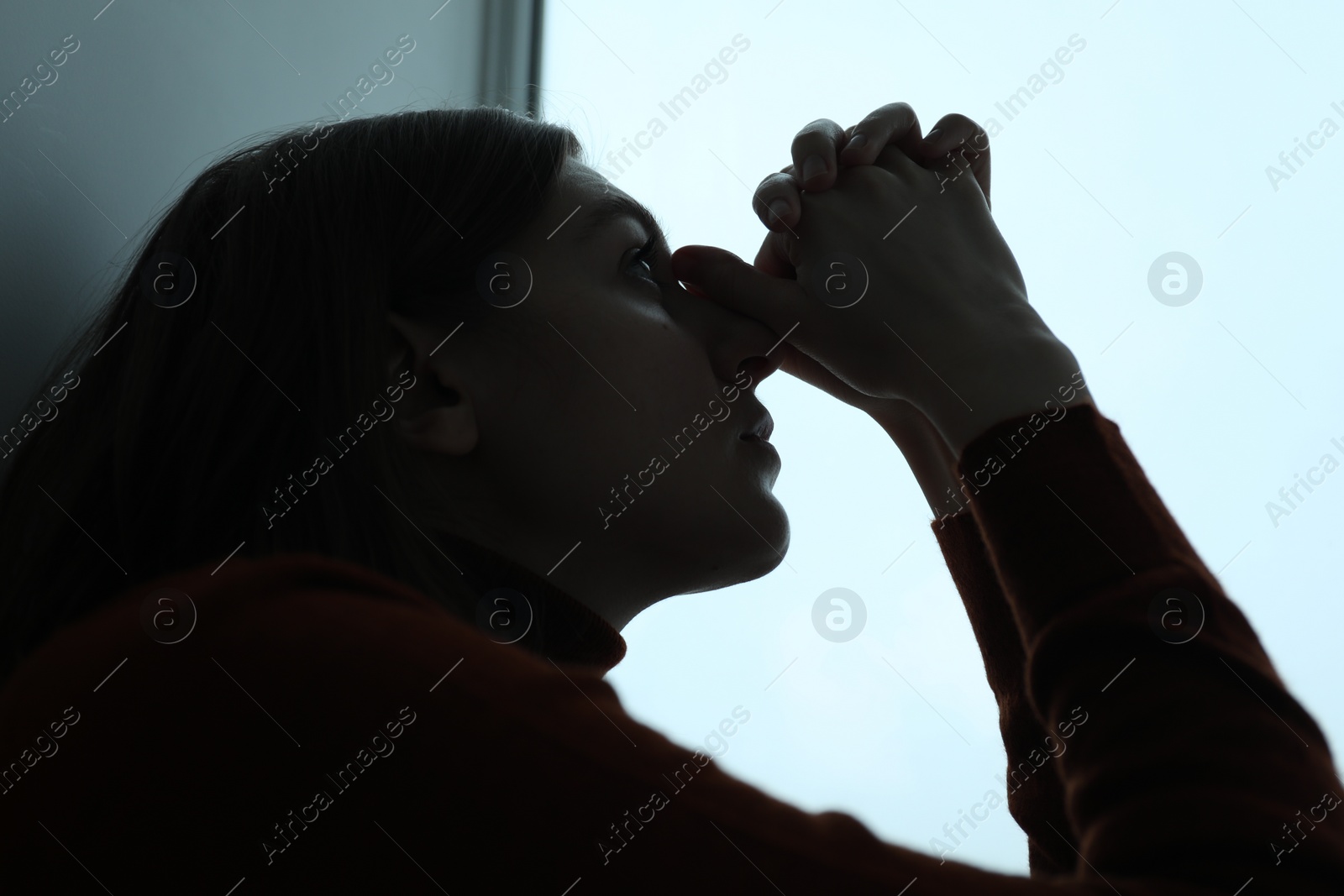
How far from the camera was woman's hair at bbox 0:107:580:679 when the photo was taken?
0.74 m

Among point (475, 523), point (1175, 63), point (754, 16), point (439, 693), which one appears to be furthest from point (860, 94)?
point (439, 693)

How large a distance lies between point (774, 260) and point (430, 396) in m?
0.37

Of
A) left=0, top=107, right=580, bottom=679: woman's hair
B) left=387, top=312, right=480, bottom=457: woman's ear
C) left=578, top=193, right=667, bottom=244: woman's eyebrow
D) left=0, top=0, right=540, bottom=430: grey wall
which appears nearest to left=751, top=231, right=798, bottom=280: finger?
left=578, top=193, right=667, bottom=244: woman's eyebrow

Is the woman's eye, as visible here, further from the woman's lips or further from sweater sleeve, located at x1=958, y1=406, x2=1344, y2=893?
sweater sleeve, located at x1=958, y1=406, x2=1344, y2=893

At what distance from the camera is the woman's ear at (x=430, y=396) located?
2.66ft

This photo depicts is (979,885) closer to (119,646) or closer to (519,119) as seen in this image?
(119,646)

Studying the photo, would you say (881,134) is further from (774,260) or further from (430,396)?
(430,396)

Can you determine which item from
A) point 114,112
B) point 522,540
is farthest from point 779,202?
point 114,112

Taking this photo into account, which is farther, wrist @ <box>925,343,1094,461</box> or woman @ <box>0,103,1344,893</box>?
wrist @ <box>925,343,1094,461</box>

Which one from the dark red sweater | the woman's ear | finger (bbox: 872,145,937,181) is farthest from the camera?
finger (bbox: 872,145,937,181)

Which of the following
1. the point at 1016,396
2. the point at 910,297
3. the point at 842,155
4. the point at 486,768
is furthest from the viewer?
the point at 842,155

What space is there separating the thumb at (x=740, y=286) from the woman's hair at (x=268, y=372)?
159 mm

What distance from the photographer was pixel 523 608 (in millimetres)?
788

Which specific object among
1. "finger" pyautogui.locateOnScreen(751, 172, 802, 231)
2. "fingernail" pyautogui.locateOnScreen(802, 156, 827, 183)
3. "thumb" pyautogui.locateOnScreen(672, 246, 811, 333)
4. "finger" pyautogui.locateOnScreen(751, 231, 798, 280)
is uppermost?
"fingernail" pyautogui.locateOnScreen(802, 156, 827, 183)
